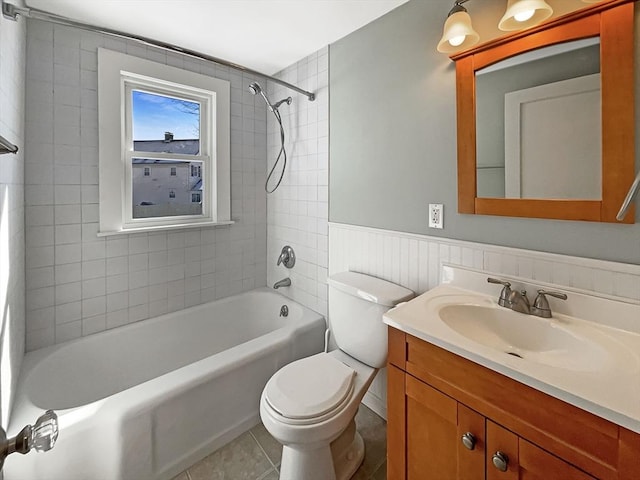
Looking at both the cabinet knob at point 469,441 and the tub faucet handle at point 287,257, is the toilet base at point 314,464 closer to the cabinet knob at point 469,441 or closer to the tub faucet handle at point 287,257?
the cabinet knob at point 469,441

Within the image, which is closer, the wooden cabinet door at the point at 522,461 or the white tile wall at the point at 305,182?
the wooden cabinet door at the point at 522,461

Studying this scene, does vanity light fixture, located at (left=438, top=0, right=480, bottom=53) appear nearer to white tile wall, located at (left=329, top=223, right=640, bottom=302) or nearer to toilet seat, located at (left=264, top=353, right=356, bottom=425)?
white tile wall, located at (left=329, top=223, right=640, bottom=302)

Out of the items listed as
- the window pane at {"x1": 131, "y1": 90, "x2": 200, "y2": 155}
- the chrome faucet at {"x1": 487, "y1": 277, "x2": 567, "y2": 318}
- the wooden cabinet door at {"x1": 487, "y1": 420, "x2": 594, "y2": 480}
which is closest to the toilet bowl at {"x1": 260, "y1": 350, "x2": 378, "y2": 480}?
the wooden cabinet door at {"x1": 487, "y1": 420, "x2": 594, "y2": 480}

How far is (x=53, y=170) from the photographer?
176 centimetres

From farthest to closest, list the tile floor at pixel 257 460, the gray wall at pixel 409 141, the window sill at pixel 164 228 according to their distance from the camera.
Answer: the window sill at pixel 164 228 → the tile floor at pixel 257 460 → the gray wall at pixel 409 141

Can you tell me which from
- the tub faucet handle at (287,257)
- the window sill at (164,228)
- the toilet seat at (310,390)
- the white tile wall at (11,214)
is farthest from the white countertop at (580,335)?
the window sill at (164,228)

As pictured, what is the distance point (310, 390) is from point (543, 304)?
971 mm

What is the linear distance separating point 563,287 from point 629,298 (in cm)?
18

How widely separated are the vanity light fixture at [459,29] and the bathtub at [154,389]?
5.64 feet

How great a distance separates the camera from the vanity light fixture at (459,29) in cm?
124

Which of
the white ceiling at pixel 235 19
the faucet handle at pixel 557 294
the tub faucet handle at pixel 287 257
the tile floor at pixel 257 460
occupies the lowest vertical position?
the tile floor at pixel 257 460

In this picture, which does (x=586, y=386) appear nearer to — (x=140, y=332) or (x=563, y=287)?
(x=563, y=287)

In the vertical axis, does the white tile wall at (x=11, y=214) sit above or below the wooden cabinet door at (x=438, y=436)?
above

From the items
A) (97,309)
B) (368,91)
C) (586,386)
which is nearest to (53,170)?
(97,309)
